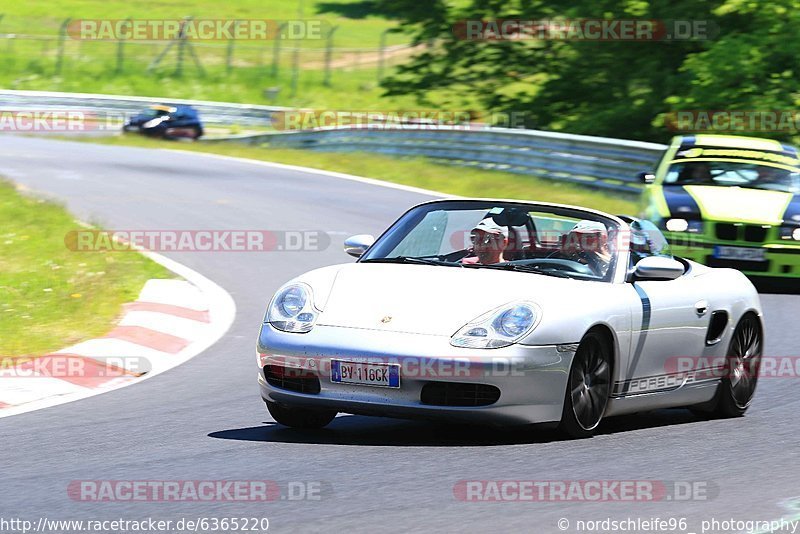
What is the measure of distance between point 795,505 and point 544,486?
1.00m

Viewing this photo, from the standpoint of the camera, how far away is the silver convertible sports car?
6.77 meters

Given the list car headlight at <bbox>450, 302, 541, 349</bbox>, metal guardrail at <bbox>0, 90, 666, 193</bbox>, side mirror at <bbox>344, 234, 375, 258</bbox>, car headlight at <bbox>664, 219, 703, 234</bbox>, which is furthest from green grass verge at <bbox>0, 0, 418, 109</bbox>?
car headlight at <bbox>450, 302, 541, 349</bbox>

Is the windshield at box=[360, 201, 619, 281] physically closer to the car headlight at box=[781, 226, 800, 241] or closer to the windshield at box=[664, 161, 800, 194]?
the car headlight at box=[781, 226, 800, 241]

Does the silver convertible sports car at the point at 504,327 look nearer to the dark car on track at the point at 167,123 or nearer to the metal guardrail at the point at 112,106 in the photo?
the dark car on track at the point at 167,123

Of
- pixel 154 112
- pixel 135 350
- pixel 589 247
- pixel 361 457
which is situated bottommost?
pixel 154 112

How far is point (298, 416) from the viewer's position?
23.9 feet

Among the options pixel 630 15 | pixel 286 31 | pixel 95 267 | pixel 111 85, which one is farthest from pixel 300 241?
pixel 286 31

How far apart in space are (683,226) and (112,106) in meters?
27.2

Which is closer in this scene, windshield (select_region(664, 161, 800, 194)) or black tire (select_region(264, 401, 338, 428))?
black tire (select_region(264, 401, 338, 428))

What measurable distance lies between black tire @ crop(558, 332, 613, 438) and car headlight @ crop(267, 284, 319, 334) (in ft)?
4.20

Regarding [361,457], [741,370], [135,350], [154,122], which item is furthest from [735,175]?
[154,122]

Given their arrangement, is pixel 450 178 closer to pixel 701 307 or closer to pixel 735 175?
pixel 735 175

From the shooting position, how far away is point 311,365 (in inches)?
271

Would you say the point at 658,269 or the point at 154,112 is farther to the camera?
the point at 154,112
